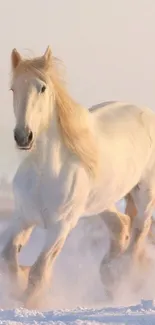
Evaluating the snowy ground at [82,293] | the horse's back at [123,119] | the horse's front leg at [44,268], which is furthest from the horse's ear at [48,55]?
the snowy ground at [82,293]

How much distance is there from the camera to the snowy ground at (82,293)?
3705 mm

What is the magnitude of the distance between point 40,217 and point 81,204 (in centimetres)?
42

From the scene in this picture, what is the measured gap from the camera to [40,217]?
5125 millimetres

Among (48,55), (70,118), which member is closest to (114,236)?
(70,118)

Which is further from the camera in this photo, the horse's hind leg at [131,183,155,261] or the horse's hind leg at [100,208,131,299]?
the horse's hind leg at [131,183,155,261]

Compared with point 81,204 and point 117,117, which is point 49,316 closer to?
point 81,204

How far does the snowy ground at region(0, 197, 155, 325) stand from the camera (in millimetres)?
3705

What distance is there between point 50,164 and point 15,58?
0.92 meters

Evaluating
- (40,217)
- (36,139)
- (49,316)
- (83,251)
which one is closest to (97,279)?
(83,251)

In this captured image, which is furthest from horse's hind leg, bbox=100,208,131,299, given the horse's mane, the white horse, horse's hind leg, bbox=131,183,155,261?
the horse's mane

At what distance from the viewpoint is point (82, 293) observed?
21.0 ft

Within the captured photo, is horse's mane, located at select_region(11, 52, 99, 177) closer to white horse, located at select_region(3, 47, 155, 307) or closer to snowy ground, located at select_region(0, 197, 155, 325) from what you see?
white horse, located at select_region(3, 47, 155, 307)

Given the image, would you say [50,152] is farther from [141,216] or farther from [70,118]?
[141,216]

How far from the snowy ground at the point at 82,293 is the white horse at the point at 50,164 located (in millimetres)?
433
